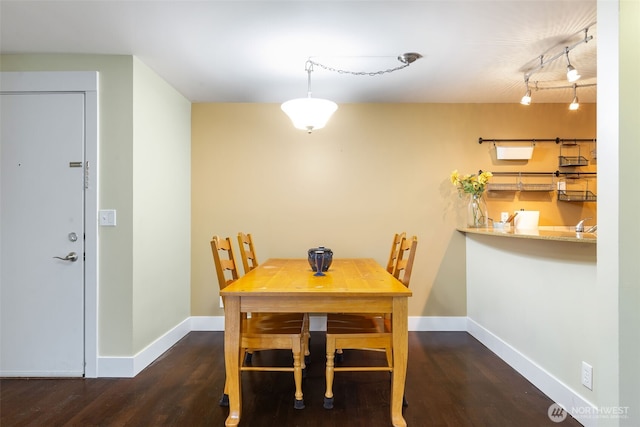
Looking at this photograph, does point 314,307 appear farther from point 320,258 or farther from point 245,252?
point 245,252

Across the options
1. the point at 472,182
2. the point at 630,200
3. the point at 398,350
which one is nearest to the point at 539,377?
the point at 398,350

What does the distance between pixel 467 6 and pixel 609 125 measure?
100 cm

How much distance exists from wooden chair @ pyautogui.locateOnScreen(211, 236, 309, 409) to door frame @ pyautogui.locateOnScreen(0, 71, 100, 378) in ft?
3.39

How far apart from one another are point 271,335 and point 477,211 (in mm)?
2504

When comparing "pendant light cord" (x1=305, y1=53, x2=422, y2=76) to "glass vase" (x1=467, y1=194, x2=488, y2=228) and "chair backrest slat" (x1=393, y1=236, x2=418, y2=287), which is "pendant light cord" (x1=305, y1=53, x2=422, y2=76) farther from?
"glass vase" (x1=467, y1=194, x2=488, y2=228)

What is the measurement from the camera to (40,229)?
8.25 feet

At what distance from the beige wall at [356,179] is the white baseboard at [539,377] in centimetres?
60

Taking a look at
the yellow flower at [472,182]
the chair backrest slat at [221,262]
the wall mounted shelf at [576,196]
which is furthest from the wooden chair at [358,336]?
the wall mounted shelf at [576,196]

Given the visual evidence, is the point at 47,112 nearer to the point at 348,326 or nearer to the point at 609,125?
the point at 348,326

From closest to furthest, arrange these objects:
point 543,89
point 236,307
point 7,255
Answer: point 236,307, point 7,255, point 543,89

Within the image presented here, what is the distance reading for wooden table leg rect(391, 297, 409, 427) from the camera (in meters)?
1.87

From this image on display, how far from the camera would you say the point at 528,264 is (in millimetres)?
2461

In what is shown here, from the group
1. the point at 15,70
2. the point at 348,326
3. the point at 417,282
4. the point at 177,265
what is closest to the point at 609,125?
the point at 348,326

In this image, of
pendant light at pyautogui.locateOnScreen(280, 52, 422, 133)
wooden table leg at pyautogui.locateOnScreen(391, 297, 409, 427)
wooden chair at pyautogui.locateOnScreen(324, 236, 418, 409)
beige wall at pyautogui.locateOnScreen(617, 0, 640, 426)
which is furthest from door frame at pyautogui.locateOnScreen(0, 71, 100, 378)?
beige wall at pyautogui.locateOnScreen(617, 0, 640, 426)
